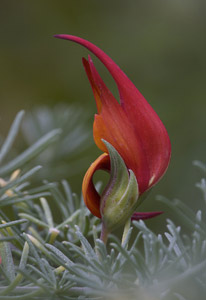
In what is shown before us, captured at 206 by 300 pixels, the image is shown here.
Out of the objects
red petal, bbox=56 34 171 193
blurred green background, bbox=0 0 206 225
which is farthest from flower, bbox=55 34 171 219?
blurred green background, bbox=0 0 206 225

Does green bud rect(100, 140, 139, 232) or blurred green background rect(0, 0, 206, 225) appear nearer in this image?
green bud rect(100, 140, 139, 232)

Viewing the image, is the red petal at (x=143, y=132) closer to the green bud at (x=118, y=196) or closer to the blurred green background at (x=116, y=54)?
the green bud at (x=118, y=196)

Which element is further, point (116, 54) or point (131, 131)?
point (116, 54)

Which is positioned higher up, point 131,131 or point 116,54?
point 131,131

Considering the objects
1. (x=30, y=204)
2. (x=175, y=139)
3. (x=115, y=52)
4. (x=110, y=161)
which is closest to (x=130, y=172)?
(x=110, y=161)

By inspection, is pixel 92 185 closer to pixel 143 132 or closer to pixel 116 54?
pixel 143 132

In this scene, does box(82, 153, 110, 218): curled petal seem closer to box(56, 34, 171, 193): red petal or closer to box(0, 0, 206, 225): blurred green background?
box(56, 34, 171, 193): red petal

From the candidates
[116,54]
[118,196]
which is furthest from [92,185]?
[116,54]
